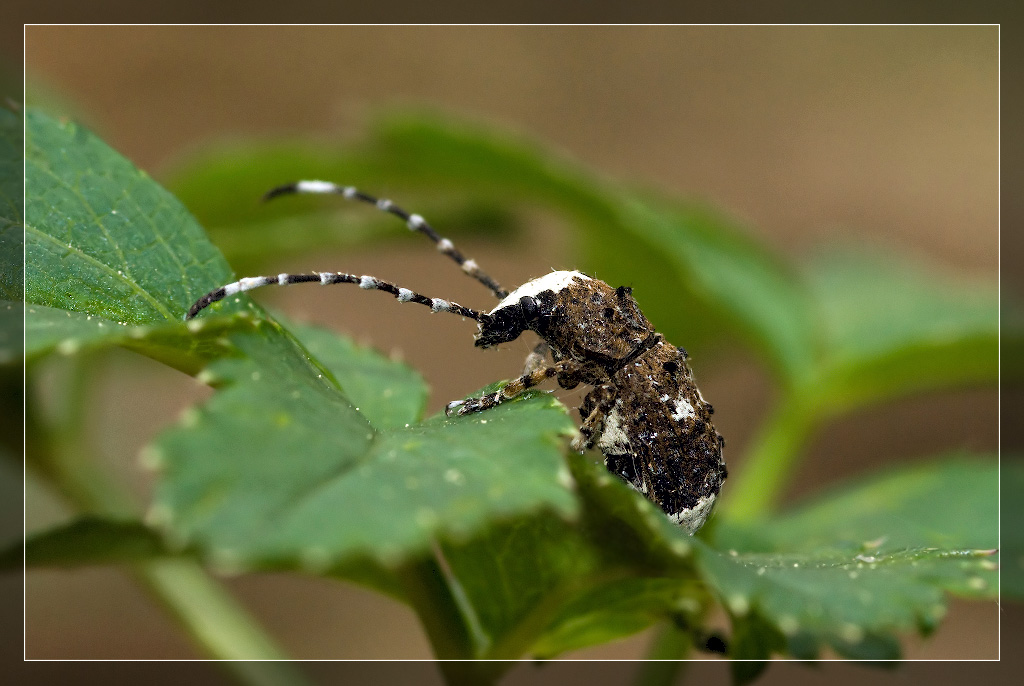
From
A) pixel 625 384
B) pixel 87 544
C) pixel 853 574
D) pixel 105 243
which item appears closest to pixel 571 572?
pixel 853 574

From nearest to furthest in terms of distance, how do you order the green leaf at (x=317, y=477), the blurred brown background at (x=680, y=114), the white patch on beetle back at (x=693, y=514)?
the green leaf at (x=317, y=477) < the white patch on beetle back at (x=693, y=514) < the blurred brown background at (x=680, y=114)

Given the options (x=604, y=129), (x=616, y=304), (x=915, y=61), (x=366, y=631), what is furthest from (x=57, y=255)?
(x=915, y=61)

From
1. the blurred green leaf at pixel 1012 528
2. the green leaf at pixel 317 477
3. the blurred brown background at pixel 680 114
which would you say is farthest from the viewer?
the blurred brown background at pixel 680 114

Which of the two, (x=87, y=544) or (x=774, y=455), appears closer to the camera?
(x=87, y=544)

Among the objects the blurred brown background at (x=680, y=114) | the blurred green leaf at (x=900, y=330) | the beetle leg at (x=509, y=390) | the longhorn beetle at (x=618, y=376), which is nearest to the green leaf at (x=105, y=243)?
the longhorn beetle at (x=618, y=376)

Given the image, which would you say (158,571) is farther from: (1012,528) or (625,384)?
(1012,528)

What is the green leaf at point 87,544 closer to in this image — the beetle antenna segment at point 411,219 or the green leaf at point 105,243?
the green leaf at point 105,243
